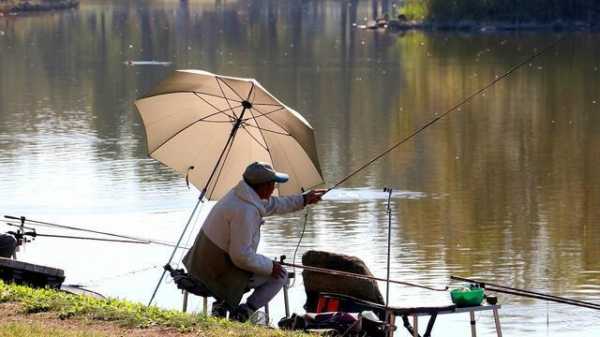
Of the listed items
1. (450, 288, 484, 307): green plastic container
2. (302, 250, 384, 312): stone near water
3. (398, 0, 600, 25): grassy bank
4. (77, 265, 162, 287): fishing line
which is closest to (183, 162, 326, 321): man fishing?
(450, 288, 484, 307): green plastic container

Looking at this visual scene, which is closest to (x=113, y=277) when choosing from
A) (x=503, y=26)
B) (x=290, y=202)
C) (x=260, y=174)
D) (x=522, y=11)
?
(x=290, y=202)

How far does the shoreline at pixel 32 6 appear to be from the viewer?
82.2 metres

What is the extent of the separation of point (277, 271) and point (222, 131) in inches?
72.5

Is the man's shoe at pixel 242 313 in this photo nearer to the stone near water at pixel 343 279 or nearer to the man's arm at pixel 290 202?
the man's arm at pixel 290 202

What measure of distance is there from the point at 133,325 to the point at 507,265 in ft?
22.6

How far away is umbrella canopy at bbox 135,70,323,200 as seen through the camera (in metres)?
9.37

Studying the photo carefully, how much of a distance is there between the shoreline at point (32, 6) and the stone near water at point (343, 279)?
242ft

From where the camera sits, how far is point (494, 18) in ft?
219

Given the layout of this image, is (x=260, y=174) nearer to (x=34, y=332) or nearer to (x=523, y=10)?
(x=34, y=332)

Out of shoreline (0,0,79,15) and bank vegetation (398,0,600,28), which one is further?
shoreline (0,0,79,15)

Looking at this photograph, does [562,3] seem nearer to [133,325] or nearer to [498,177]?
[498,177]

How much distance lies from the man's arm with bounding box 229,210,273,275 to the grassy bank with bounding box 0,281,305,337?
49 centimetres

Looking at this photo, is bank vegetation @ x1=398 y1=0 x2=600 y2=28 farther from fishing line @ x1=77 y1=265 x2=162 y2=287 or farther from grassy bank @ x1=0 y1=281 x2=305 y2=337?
grassy bank @ x1=0 y1=281 x2=305 y2=337

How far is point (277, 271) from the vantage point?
7977 mm
